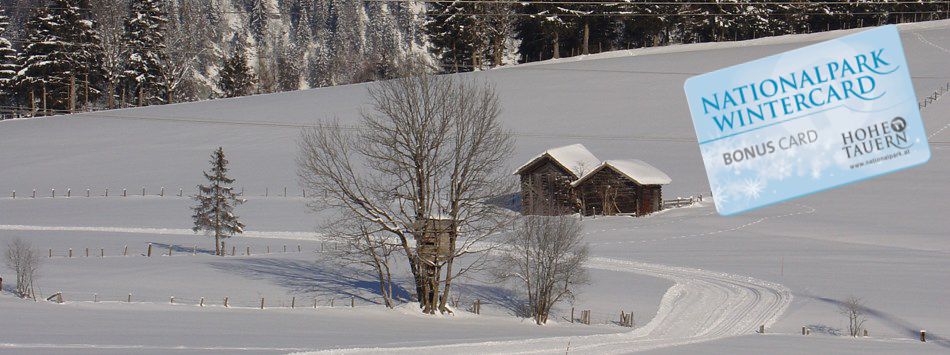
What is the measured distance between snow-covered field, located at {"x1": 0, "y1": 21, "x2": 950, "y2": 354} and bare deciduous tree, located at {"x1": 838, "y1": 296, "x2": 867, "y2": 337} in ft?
1.25

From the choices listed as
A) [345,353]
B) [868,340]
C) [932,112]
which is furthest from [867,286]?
[932,112]

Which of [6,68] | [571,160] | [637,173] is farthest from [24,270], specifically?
[6,68]

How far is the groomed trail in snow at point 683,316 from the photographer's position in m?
26.0

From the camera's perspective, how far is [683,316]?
3406cm

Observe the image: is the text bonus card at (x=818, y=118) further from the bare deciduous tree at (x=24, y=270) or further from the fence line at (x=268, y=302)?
the bare deciduous tree at (x=24, y=270)

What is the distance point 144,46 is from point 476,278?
192 feet

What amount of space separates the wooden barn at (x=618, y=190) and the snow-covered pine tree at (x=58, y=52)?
149 feet

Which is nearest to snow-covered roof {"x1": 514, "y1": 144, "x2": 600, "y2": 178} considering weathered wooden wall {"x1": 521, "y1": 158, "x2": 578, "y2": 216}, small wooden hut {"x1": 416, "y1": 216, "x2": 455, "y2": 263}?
weathered wooden wall {"x1": 521, "y1": 158, "x2": 578, "y2": 216}

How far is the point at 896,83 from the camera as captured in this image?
15.6 metres

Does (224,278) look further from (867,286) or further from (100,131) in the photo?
(100,131)

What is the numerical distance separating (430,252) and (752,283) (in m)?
11.7

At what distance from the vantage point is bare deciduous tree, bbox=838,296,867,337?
31375mm

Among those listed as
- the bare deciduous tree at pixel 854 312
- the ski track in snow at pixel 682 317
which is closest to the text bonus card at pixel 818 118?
the ski track in snow at pixel 682 317

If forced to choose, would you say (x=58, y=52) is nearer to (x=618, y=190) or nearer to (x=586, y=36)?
(x=586, y=36)
